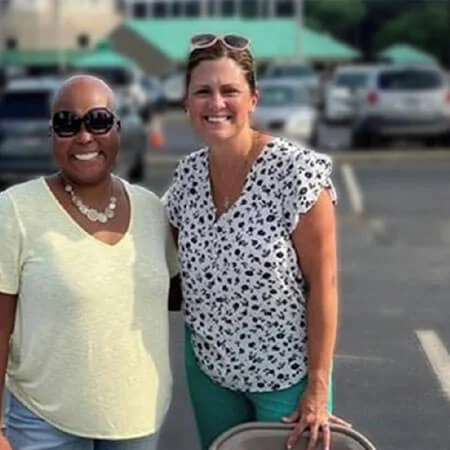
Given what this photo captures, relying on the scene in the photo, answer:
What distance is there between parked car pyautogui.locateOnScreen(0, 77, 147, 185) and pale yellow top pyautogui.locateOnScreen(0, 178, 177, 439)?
51.4 ft

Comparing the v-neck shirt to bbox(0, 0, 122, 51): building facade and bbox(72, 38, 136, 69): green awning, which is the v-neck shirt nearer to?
bbox(72, 38, 136, 69): green awning

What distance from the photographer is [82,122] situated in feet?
12.8

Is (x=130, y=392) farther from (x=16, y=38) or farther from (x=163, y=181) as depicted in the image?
(x=16, y=38)


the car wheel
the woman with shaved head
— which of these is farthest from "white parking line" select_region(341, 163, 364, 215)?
the woman with shaved head

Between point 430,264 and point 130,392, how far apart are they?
9362mm

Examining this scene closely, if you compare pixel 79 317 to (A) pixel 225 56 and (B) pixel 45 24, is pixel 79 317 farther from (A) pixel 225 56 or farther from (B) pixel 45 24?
(B) pixel 45 24

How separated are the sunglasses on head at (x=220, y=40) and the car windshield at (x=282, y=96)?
26.0m

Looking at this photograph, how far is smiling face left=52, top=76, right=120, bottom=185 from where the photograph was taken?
3912 millimetres

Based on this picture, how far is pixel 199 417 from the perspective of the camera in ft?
13.9

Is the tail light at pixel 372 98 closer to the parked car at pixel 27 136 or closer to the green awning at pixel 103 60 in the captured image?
the parked car at pixel 27 136

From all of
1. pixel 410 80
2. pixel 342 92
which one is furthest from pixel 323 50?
pixel 410 80

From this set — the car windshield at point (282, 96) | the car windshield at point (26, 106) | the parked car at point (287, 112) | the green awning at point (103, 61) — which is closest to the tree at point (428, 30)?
the green awning at point (103, 61)

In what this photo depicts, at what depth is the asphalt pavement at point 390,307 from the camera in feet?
18.8

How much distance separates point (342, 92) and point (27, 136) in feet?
65.3
